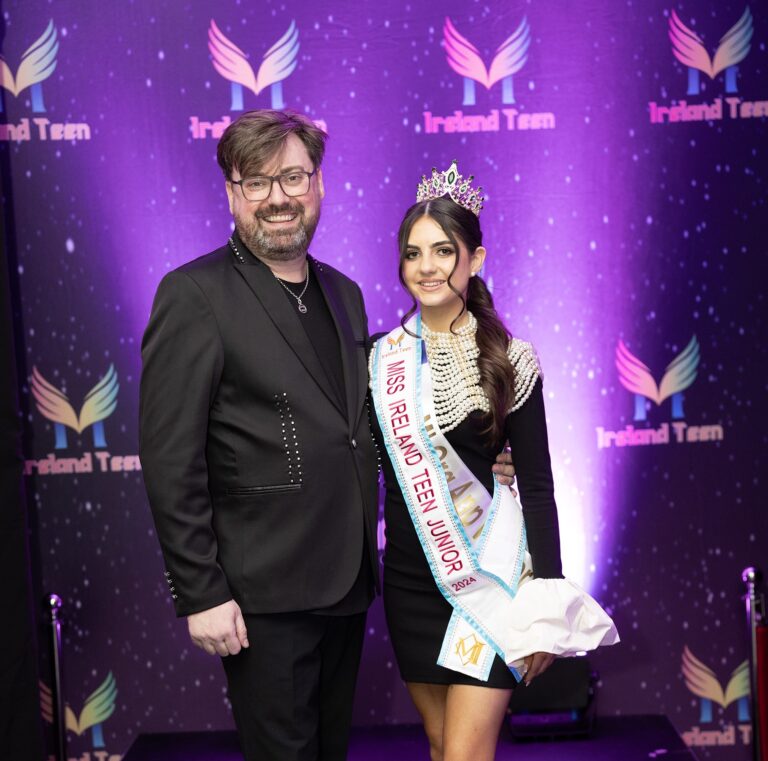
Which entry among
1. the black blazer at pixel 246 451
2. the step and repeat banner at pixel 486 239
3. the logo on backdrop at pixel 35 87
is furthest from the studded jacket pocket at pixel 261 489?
the logo on backdrop at pixel 35 87

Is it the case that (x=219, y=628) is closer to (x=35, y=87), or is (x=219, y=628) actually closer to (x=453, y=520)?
(x=453, y=520)

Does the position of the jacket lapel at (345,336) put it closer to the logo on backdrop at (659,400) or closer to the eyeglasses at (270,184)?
the eyeglasses at (270,184)

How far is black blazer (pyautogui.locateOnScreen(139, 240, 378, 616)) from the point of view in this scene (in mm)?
1953

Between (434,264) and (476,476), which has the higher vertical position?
(434,264)

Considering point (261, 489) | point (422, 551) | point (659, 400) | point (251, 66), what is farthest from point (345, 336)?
point (659, 400)

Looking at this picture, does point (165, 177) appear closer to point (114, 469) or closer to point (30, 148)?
point (30, 148)

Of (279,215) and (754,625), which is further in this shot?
(754,625)

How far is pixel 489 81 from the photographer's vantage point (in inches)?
125

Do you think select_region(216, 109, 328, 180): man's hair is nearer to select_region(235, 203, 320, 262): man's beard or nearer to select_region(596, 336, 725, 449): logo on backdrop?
select_region(235, 203, 320, 262): man's beard

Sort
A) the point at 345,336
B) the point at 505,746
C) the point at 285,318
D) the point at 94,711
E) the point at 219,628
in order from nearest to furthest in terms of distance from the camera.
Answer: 1. the point at 219,628
2. the point at 285,318
3. the point at 345,336
4. the point at 505,746
5. the point at 94,711

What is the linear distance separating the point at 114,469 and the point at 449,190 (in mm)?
1600

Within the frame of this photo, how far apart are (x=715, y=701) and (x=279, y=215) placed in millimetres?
2343

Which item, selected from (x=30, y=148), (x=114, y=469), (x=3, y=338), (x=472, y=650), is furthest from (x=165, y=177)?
(x=472, y=650)

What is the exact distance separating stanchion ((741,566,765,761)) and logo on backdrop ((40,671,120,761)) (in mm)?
2102
